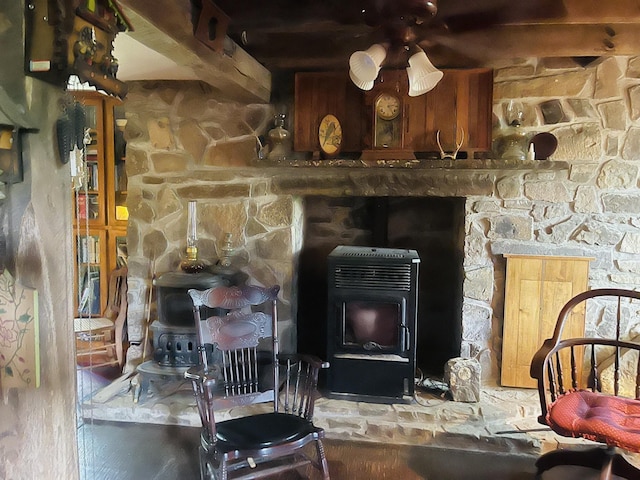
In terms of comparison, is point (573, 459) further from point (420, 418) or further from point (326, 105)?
point (326, 105)

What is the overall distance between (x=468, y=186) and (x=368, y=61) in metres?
1.24

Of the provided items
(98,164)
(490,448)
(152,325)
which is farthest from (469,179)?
(98,164)

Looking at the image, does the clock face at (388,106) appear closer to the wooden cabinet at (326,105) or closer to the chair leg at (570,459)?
the wooden cabinet at (326,105)

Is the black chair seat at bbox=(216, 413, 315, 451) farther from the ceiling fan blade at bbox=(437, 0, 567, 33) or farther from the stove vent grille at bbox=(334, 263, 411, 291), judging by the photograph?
the ceiling fan blade at bbox=(437, 0, 567, 33)

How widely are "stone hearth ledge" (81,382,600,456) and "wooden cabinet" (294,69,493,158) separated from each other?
4.39 feet

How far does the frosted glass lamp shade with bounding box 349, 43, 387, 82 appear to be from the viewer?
6.42 feet

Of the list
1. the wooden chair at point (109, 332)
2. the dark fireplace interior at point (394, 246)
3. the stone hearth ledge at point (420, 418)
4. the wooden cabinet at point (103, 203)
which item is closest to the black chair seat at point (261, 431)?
the stone hearth ledge at point (420, 418)

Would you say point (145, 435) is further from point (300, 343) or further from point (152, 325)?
point (300, 343)

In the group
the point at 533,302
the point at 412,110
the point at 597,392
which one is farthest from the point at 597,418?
the point at 412,110

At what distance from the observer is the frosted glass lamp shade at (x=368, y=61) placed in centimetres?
196

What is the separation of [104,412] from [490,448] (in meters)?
1.99

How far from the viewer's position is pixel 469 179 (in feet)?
9.70

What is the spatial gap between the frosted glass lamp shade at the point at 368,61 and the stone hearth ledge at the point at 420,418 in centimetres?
170

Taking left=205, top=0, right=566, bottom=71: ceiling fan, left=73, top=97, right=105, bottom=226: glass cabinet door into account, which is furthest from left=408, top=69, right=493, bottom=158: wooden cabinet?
left=73, top=97, right=105, bottom=226: glass cabinet door
